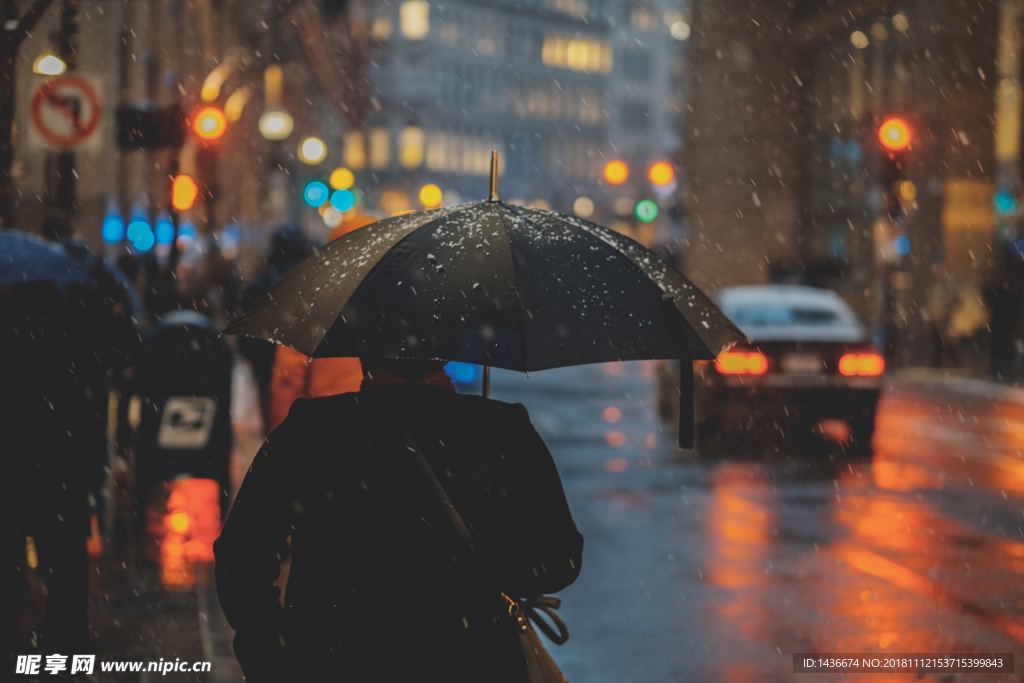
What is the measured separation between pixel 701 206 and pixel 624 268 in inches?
1537

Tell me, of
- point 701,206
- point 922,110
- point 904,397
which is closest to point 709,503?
point 904,397

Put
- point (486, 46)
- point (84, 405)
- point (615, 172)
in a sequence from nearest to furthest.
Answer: point (84, 405)
point (615, 172)
point (486, 46)

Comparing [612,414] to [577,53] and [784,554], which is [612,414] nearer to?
[784,554]

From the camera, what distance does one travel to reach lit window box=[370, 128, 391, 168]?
128375mm

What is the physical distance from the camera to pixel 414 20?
132875 millimetres

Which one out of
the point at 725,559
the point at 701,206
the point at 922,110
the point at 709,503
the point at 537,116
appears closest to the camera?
the point at 725,559

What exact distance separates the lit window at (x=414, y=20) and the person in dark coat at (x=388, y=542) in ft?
432

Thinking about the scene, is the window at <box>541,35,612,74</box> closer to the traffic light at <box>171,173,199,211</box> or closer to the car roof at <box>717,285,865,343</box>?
the traffic light at <box>171,173,199,211</box>

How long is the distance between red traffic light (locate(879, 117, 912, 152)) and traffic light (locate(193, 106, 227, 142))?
9.34m

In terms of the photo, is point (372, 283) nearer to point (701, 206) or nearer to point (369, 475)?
point (369, 475)

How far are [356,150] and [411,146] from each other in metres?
12.2

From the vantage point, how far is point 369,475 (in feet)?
11.1

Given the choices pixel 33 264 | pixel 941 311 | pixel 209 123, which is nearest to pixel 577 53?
pixel 941 311

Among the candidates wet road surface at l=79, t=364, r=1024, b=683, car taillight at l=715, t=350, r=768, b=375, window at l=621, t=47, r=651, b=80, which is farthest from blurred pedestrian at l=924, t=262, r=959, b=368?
window at l=621, t=47, r=651, b=80
